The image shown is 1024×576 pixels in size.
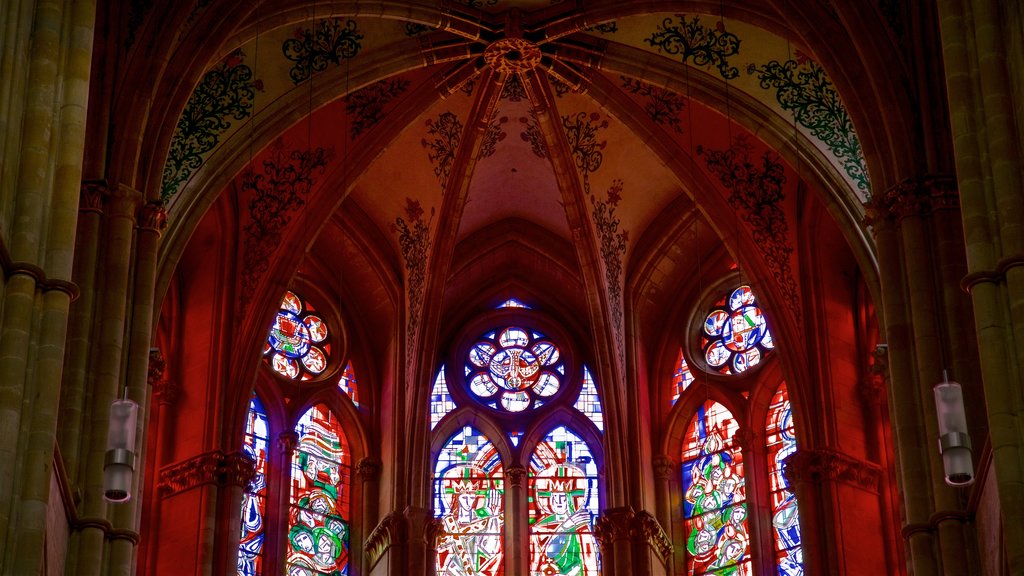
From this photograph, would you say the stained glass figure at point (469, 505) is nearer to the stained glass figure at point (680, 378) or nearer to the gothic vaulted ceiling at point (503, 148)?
the gothic vaulted ceiling at point (503, 148)

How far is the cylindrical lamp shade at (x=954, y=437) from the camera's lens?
1360 centimetres

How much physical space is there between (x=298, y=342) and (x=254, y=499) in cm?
240

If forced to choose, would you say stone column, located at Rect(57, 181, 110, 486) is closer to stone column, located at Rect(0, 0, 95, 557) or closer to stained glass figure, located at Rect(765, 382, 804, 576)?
stone column, located at Rect(0, 0, 95, 557)

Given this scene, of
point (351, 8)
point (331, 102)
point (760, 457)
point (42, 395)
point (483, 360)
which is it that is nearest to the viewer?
point (42, 395)

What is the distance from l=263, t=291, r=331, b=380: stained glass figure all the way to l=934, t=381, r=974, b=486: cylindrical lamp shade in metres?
12.7

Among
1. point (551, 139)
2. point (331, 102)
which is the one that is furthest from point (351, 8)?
point (551, 139)

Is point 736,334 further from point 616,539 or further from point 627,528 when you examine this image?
point 616,539

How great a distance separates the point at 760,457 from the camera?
80.9 feet

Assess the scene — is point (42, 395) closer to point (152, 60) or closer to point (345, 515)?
point (152, 60)

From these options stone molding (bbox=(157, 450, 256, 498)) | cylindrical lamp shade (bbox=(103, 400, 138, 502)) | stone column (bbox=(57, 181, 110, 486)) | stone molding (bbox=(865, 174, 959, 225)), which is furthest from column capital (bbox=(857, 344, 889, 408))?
cylindrical lamp shade (bbox=(103, 400, 138, 502))

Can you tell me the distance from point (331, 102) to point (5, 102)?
8830 mm

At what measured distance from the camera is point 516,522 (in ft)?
83.1

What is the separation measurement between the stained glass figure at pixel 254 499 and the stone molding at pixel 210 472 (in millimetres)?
554

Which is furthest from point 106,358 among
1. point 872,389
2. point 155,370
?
point 872,389
